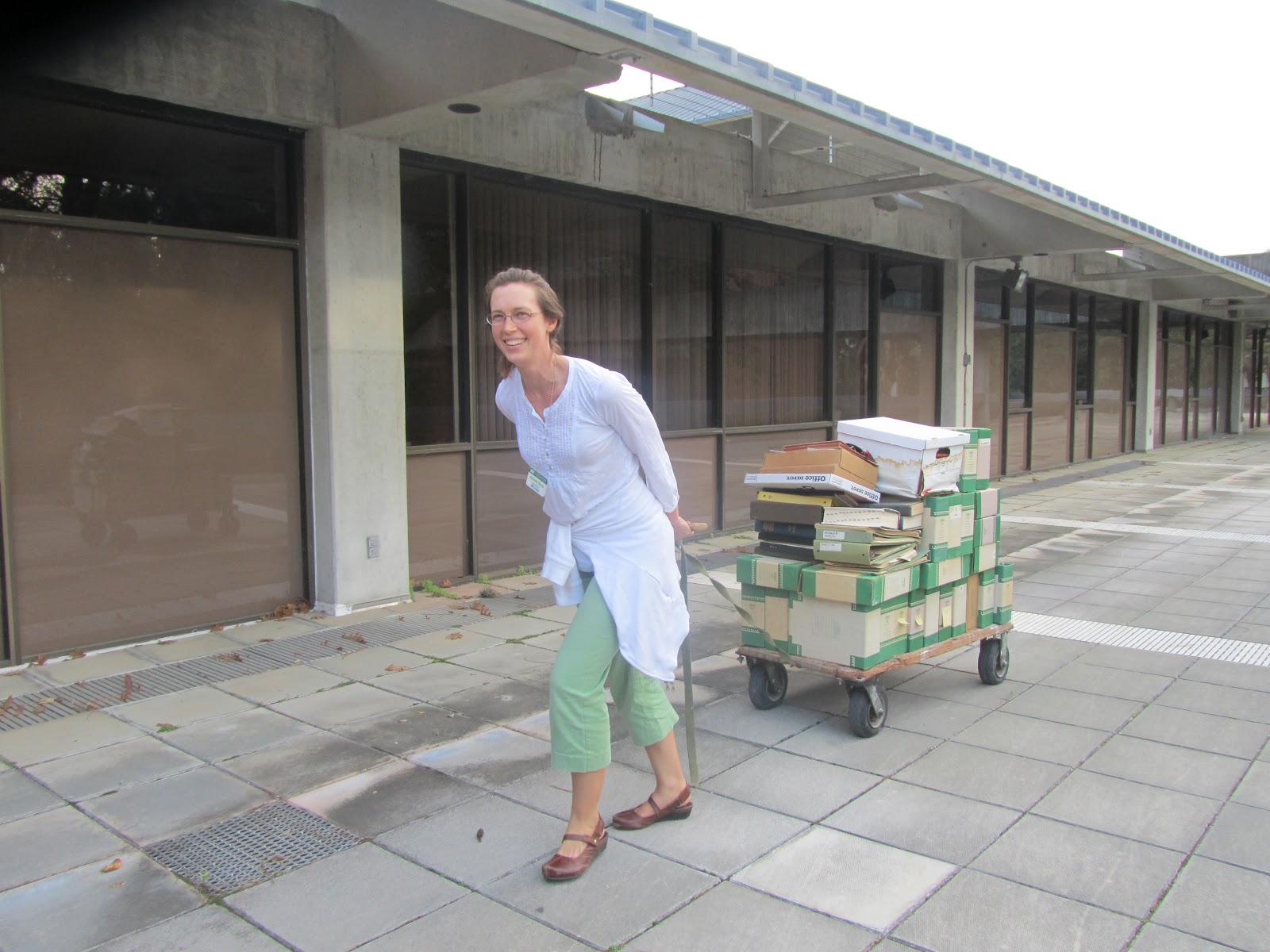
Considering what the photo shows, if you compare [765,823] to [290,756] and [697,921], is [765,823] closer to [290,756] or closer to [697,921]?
[697,921]

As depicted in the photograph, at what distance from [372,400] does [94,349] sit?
5.56 ft

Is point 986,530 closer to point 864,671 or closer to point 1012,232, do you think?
point 864,671

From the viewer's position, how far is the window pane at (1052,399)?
1725 cm

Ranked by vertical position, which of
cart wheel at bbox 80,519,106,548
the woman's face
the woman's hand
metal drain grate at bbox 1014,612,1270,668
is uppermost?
the woman's face

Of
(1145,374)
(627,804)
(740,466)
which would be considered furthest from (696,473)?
(1145,374)

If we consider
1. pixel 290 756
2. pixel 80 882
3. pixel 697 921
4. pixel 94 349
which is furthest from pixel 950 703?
pixel 94 349

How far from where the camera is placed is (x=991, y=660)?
5.27 m

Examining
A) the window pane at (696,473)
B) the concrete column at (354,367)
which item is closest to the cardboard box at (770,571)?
the concrete column at (354,367)

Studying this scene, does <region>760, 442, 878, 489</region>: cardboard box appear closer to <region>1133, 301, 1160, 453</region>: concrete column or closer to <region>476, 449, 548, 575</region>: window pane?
<region>476, 449, 548, 575</region>: window pane

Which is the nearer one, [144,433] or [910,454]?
[910,454]

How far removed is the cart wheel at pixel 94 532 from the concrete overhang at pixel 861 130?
356 cm

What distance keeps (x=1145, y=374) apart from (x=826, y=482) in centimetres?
1983

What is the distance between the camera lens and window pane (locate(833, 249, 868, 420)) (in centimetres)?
1213

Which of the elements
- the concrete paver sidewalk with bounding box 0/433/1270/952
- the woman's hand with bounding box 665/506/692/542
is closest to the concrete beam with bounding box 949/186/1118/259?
the concrete paver sidewalk with bounding box 0/433/1270/952
